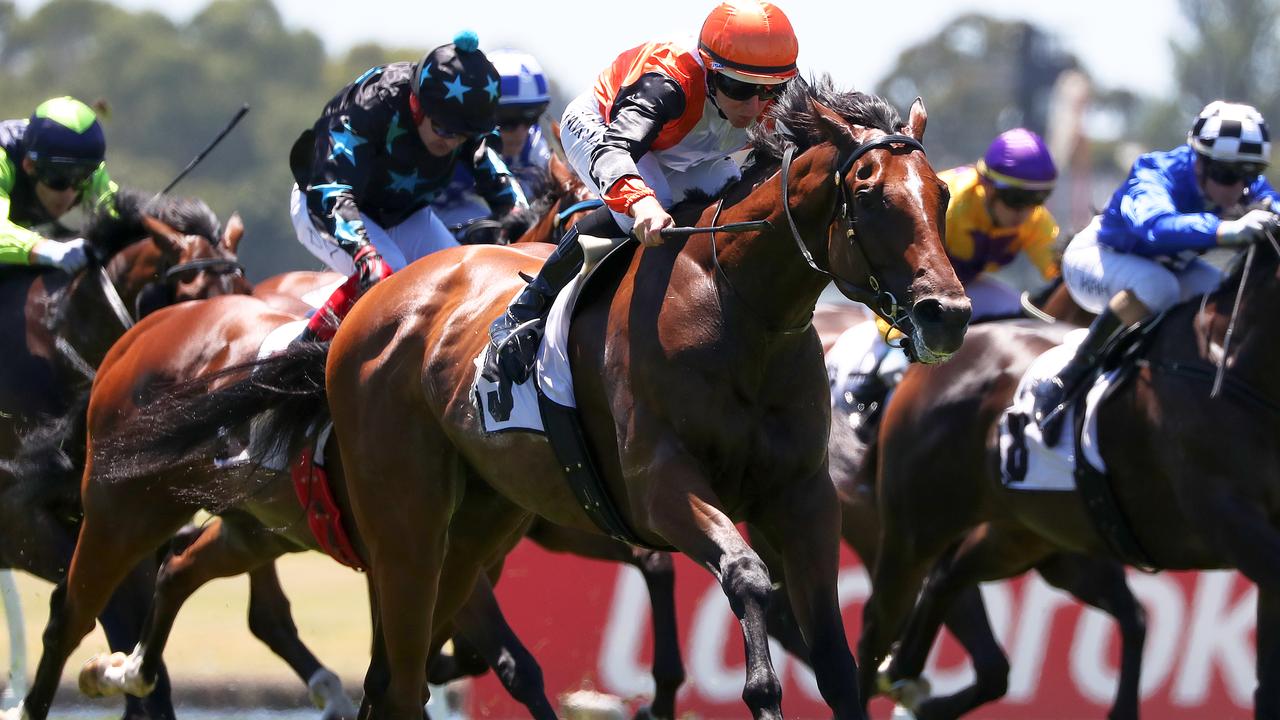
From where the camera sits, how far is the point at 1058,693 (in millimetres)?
8883

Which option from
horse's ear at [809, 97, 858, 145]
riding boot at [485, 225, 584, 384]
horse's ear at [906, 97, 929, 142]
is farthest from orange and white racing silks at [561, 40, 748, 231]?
horse's ear at [906, 97, 929, 142]

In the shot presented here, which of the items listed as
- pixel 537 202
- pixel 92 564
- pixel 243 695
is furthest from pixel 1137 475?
pixel 243 695

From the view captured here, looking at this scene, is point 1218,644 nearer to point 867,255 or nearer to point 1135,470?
point 1135,470

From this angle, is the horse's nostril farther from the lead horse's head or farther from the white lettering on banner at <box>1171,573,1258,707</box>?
the white lettering on banner at <box>1171,573,1258,707</box>

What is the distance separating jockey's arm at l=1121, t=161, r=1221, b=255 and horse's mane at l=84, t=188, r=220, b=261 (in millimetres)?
3910

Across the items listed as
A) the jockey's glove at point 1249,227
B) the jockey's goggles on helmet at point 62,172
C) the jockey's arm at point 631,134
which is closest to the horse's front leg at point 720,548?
the jockey's arm at point 631,134

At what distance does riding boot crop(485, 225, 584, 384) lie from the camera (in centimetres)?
514

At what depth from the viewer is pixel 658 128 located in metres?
5.01

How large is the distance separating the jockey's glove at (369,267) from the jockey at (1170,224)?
279 cm

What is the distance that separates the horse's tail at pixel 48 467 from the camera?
7297 millimetres

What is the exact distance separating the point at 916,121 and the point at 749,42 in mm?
565

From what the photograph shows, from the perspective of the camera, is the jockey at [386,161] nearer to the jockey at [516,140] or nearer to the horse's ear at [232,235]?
the jockey at [516,140]

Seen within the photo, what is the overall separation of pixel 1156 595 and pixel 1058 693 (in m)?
0.68

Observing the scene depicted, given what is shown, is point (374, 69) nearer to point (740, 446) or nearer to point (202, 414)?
point (202, 414)
